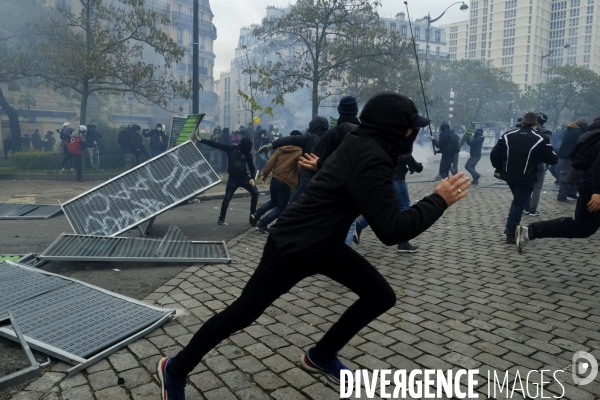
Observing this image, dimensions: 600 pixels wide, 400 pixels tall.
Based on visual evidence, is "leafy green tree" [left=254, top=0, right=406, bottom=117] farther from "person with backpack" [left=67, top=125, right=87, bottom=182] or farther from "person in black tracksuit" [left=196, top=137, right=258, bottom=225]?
"person in black tracksuit" [left=196, top=137, right=258, bottom=225]

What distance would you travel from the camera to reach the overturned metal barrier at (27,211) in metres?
9.39

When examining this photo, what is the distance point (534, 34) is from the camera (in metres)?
138

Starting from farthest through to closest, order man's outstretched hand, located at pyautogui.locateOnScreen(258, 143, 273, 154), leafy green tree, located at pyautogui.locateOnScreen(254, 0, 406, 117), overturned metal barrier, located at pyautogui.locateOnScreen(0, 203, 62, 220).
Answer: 1. leafy green tree, located at pyautogui.locateOnScreen(254, 0, 406, 117)
2. overturned metal barrier, located at pyautogui.locateOnScreen(0, 203, 62, 220)
3. man's outstretched hand, located at pyautogui.locateOnScreen(258, 143, 273, 154)

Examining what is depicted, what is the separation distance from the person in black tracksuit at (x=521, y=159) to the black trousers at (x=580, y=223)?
49.2 inches

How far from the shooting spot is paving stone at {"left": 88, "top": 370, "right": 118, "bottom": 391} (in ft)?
10.3

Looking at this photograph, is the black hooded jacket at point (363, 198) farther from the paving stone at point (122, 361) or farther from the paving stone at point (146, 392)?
the paving stone at point (122, 361)

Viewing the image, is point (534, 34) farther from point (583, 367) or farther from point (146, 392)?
point (146, 392)

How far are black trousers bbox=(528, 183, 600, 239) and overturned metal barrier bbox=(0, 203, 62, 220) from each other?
7.86 metres

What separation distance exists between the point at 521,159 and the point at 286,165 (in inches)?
128

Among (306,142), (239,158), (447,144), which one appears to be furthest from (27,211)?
(447,144)

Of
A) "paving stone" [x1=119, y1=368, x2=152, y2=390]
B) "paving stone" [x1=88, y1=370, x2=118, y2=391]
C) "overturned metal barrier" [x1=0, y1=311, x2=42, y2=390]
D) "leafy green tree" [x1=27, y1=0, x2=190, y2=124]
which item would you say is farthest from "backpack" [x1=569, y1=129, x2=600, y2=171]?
"leafy green tree" [x1=27, y1=0, x2=190, y2=124]

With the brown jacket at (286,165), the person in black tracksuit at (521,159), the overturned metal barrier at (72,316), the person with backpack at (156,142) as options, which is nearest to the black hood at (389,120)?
the overturned metal barrier at (72,316)

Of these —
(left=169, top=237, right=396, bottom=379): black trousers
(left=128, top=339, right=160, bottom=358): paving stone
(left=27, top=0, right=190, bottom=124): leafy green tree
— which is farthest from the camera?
(left=27, top=0, right=190, bottom=124): leafy green tree

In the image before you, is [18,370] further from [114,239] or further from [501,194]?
[501,194]
